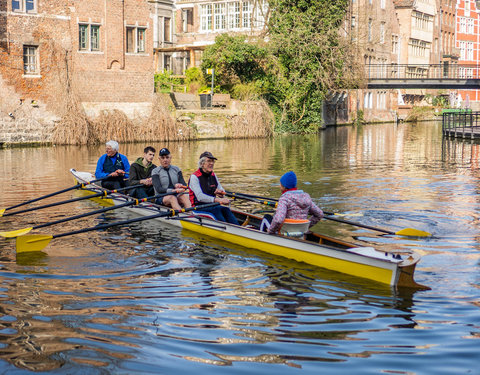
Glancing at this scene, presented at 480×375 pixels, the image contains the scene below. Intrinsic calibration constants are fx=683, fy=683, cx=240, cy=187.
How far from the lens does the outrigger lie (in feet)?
28.7

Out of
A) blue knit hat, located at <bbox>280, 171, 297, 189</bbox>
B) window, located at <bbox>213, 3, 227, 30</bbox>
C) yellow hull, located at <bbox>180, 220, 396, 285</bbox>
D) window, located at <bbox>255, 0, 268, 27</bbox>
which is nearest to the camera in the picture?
yellow hull, located at <bbox>180, 220, 396, 285</bbox>

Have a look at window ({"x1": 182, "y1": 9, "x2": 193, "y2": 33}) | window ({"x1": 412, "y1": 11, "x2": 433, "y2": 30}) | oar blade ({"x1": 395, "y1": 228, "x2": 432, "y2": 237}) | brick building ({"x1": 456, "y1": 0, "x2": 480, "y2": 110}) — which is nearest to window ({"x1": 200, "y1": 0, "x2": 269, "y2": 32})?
window ({"x1": 182, "y1": 9, "x2": 193, "y2": 33})

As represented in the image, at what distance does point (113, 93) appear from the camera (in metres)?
37.7

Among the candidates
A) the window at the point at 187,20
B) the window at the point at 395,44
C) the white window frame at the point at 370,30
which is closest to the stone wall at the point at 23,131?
the window at the point at 187,20

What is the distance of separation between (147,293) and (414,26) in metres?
69.4

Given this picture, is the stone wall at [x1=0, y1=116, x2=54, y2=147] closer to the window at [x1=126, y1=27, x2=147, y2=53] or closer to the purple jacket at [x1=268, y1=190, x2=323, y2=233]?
the window at [x1=126, y1=27, x2=147, y2=53]

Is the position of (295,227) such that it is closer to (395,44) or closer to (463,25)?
(395,44)

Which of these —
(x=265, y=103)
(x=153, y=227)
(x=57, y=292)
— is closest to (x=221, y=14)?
(x=265, y=103)

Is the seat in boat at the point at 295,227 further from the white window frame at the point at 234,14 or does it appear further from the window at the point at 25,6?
the white window frame at the point at 234,14

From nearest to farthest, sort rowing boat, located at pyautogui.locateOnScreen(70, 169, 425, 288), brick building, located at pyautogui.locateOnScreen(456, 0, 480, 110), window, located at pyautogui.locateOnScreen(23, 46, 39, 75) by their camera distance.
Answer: rowing boat, located at pyautogui.locateOnScreen(70, 169, 425, 288), window, located at pyautogui.locateOnScreen(23, 46, 39, 75), brick building, located at pyautogui.locateOnScreen(456, 0, 480, 110)

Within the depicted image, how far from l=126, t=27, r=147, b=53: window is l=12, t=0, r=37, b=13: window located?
565 cm

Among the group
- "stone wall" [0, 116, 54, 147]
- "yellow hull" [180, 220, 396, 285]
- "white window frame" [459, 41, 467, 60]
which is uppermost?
"white window frame" [459, 41, 467, 60]

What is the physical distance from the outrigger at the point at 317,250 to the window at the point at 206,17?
135ft

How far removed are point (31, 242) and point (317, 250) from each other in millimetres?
4704
